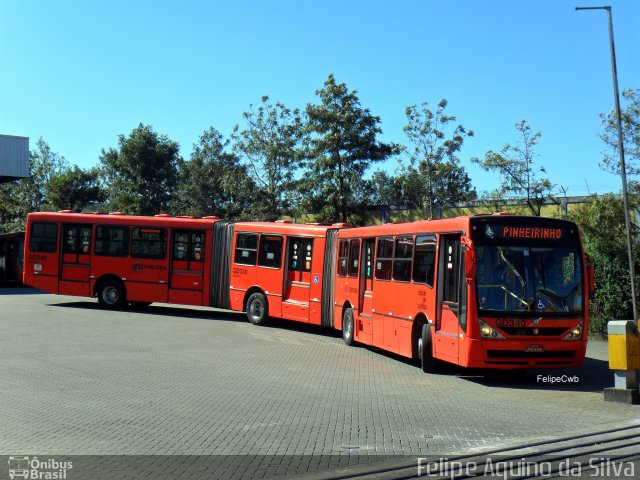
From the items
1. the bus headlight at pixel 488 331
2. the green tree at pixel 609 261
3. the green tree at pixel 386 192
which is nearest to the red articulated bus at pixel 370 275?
the bus headlight at pixel 488 331

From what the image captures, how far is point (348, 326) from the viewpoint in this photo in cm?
1895

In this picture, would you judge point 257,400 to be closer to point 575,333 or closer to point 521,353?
point 521,353

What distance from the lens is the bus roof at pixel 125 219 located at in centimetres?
2555

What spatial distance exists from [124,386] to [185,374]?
5.21 ft

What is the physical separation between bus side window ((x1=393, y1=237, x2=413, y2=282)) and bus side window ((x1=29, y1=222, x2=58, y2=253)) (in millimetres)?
14786

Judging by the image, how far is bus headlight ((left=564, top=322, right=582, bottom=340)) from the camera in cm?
1305

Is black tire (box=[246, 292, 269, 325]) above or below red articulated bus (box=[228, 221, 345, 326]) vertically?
below

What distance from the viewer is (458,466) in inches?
288

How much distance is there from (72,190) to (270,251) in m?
35.8

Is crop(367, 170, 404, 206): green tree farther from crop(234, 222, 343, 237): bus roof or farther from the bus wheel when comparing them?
the bus wheel

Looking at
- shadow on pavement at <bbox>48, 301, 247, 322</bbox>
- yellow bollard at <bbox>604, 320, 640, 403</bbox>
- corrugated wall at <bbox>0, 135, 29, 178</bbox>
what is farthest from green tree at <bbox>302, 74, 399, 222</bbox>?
yellow bollard at <bbox>604, 320, 640, 403</bbox>

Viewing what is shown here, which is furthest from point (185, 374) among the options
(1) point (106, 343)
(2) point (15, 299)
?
(2) point (15, 299)

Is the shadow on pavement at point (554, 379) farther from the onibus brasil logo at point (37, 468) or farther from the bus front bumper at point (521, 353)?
the onibus brasil logo at point (37, 468)

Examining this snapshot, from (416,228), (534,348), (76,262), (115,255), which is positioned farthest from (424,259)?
(76,262)
